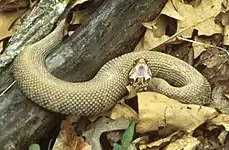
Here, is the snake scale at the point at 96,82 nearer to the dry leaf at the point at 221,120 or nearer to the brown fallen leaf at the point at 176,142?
the dry leaf at the point at 221,120

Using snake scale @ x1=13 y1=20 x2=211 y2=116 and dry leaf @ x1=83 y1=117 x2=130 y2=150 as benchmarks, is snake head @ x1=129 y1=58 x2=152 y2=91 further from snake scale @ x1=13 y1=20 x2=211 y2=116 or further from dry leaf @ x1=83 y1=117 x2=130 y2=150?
dry leaf @ x1=83 y1=117 x2=130 y2=150

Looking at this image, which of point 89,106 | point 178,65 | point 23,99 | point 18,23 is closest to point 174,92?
point 178,65

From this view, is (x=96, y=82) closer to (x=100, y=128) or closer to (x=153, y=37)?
(x=100, y=128)

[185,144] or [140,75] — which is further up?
[140,75]

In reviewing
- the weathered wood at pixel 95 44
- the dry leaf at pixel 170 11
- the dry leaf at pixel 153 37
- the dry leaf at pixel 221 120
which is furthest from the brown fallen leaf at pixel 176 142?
the dry leaf at pixel 170 11

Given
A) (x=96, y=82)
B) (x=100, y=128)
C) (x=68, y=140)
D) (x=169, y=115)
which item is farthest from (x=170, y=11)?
(x=68, y=140)

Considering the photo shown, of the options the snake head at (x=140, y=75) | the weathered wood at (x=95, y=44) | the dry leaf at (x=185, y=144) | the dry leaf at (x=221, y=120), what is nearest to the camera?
the dry leaf at (x=185, y=144)

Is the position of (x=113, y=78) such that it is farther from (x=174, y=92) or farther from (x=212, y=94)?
(x=212, y=94)
